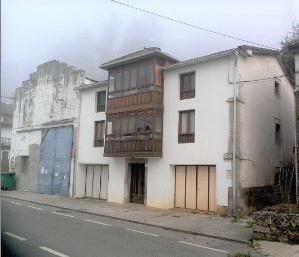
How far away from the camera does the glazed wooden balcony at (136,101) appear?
20578mm

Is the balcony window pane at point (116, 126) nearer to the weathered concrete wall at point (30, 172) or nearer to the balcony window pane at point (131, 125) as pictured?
the balcony window pane at point (131, 125)

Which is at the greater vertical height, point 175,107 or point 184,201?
point 175,107

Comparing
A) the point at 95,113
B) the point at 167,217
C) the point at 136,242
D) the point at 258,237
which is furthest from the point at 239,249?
the point at 95,113

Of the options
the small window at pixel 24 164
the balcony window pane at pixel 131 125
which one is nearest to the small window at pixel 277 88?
the balcony window pane at pixel 131 125

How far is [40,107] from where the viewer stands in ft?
100.0


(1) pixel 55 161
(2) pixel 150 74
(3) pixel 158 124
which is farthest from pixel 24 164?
(2) pixel 150 74

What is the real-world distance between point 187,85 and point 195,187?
5.34 meters

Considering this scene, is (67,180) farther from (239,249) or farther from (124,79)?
(239,249)

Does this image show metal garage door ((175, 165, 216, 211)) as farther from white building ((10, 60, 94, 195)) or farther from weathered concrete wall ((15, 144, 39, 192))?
weathered concrete wall ((15, 144, 39, 192))

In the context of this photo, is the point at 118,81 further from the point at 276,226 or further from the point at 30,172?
the point at 276,226

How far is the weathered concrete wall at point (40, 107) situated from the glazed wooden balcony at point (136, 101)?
5.14 meters

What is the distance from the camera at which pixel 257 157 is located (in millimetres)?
19516

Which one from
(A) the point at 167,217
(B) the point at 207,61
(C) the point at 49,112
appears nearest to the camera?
(A) the point at 167,217

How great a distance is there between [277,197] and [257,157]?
2.27 meters
